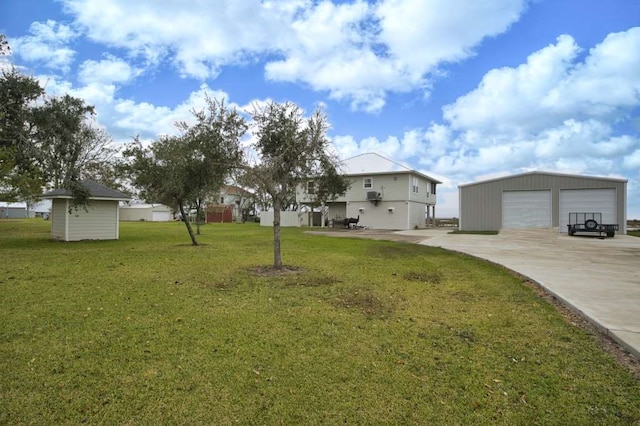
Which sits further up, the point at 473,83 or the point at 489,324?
the point at 473,83

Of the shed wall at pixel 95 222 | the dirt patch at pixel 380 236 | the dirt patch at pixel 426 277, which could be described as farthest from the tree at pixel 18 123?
the dirt patch at pixel 380 236

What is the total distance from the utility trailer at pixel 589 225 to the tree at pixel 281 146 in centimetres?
1923

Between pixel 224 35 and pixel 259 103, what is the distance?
542cm

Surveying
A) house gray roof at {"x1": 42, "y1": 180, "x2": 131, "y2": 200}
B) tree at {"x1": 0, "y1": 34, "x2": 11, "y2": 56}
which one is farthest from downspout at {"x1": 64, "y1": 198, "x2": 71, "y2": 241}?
tree at {"x1": 0, "y1": 34, "x2": 11, "y2": 56}

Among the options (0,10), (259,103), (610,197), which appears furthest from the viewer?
(610,197)

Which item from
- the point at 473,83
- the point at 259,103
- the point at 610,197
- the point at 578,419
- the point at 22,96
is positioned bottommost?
the point at 578,419

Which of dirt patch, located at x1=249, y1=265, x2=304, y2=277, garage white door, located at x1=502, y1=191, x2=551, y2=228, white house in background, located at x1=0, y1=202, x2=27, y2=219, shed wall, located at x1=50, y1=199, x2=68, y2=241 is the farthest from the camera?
white house in background, located at x1=0, y1=202, x2=27, y2=219

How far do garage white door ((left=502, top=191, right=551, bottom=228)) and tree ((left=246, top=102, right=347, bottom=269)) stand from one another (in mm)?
21249

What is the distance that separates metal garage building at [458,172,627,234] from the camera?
78.0 feet

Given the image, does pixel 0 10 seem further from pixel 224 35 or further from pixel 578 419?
pixel 578 419

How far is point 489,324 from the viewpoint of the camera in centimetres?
504

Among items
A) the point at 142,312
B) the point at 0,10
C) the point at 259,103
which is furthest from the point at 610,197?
the point at 0,10

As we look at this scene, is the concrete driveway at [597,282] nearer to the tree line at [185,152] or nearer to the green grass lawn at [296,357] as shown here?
the green grass lawn at [296,357]

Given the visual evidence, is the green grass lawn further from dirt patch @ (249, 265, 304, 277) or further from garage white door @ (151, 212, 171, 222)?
garage white door @ (151, 212, 171, 222)
